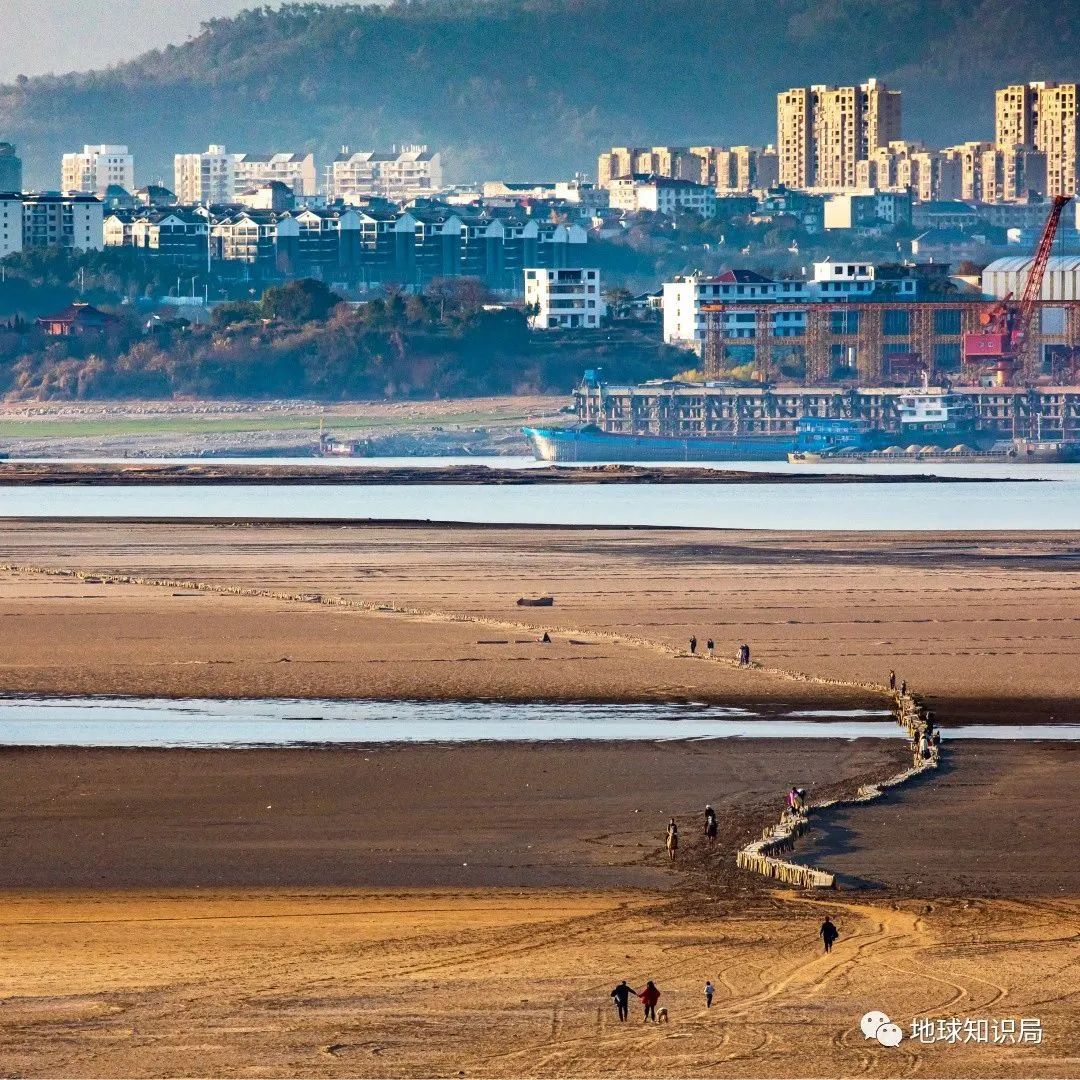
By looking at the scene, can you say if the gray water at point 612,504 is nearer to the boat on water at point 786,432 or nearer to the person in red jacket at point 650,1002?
the boat on water at point 786,432

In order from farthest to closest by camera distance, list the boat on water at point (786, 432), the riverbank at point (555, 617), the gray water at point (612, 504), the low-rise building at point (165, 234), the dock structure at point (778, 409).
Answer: the low-rise building at point (165, 234) → the dock structure at point (778, 409) → the boat on water at point (786, 432) → the gray water at point (612, 504) → the riverbank at point (555, 617)

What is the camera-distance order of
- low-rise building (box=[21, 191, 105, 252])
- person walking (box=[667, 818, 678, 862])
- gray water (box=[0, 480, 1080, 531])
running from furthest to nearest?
low-rise building (box=[21, 191, 105, 252])
gray water (box=[0, 480, 1080, 531])
person walking (box=[667, 818, 678, 862])

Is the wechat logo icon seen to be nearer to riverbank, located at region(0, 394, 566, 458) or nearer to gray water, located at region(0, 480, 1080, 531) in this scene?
gray water, located at region(0, 480, 1080, 531)

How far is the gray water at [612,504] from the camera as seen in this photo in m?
64.3

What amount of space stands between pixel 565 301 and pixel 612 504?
71.6m

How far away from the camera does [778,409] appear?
115312mm

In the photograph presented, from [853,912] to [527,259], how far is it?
153182mm

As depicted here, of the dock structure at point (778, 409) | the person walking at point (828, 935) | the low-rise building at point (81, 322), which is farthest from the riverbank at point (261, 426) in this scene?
the person walking at point (828, 935)

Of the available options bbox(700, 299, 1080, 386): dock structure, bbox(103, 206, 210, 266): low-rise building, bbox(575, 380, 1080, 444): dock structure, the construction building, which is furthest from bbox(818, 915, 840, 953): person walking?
bbox(103, 206, 210, 266): low-rise building

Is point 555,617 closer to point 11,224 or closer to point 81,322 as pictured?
point 81,322

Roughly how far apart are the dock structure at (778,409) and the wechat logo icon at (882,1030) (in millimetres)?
95355

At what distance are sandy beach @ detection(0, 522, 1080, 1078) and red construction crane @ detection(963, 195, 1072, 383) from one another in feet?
279

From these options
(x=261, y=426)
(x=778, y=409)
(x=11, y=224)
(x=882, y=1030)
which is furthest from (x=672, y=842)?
(x=11, y=224)

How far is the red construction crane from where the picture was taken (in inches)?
5017
